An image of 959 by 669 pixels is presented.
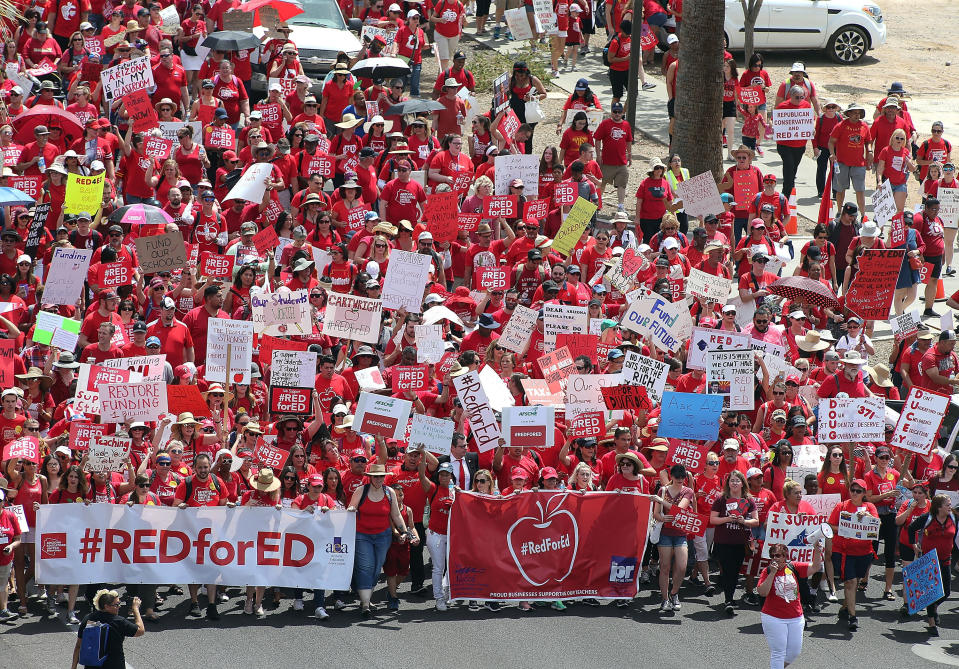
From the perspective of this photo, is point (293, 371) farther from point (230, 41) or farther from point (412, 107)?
point (230, 41)

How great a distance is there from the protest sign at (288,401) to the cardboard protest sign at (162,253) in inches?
107

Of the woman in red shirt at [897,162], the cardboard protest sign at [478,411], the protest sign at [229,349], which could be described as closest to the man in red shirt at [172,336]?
the protest sign at [229,349]

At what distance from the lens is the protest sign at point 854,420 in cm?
1530

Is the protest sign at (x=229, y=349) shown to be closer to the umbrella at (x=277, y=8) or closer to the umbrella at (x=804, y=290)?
the umbrella at (x=804, y=290)

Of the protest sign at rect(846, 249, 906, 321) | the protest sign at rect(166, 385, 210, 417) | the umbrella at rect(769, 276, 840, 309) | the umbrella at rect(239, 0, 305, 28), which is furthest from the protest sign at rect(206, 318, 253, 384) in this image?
the umbrella at rect(239, 0, 305, 28)

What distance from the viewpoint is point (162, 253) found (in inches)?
672

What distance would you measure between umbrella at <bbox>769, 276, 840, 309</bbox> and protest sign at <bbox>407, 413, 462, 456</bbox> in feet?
17.3

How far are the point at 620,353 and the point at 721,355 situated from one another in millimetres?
1076

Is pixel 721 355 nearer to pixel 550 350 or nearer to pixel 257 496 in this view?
pixel 550 350

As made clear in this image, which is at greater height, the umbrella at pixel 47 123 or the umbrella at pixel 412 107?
the umbrella at pixel 412 107

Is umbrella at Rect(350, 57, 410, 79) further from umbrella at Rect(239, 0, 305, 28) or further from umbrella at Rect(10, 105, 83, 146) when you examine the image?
umbrella at Rect(10, 105, 83, 146)

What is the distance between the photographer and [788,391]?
15930 mm

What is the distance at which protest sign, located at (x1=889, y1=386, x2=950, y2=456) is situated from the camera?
15297 millimetres

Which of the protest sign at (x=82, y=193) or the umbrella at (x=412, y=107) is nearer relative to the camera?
the protest sign at (x=82, y=193)
